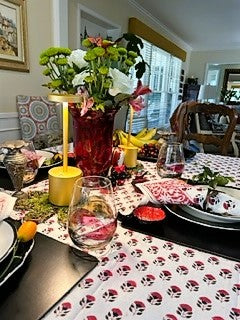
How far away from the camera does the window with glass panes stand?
14.9 feet

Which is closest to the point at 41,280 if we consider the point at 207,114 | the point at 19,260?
the point at 19,260

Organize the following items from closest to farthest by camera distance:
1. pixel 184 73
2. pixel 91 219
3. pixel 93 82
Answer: pixel 91 219, pixel 93 82, pixel 184 73

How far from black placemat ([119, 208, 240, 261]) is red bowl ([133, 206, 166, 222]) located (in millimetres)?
12

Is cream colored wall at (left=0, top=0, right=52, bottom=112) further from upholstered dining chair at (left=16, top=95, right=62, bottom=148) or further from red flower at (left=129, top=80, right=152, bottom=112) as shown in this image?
red flower at (left=129, top=80, right=152, bottom=112)

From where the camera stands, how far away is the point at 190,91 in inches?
257

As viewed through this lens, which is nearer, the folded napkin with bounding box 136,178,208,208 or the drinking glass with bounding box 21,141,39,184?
the folded napkin with bounding box 136,178,208,208

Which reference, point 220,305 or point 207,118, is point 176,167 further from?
point 207,118

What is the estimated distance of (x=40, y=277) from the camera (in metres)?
0.43

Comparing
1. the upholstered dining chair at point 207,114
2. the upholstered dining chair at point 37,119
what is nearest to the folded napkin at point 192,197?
the upholstered dining chair at point 207,114

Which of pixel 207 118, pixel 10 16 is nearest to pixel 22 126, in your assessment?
pixel 10 16

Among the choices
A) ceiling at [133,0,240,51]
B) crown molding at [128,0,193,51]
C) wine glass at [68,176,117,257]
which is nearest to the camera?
wine glass at [68,176,117,257]

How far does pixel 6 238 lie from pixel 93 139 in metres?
0.44

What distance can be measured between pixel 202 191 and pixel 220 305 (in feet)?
0.99

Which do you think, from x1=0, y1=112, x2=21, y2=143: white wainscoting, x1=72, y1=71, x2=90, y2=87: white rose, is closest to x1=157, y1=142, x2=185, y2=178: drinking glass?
x1=72, y1=71, x2=90, y2=87: white rose
